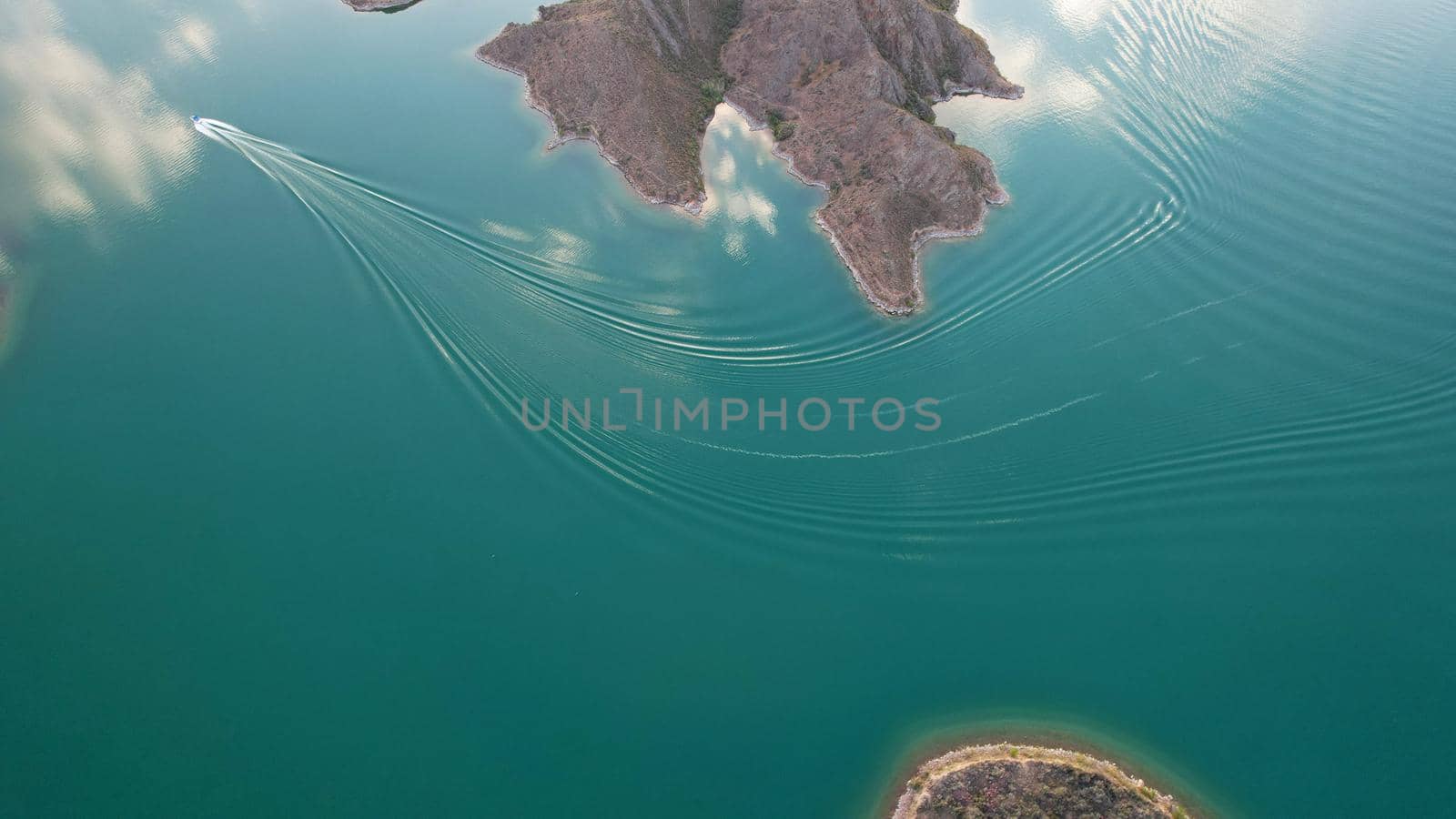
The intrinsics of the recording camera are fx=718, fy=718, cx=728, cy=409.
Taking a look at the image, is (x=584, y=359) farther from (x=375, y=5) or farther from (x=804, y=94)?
(x=375, y=5)

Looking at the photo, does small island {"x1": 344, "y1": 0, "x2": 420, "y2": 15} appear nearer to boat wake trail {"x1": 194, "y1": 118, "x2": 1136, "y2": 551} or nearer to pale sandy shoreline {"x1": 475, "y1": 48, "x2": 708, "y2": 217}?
pale sandy shoreline {"x1": 475, "y1": 48, "x2": 708, "y2": 217}

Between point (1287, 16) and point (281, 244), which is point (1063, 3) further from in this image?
point (281, 244)

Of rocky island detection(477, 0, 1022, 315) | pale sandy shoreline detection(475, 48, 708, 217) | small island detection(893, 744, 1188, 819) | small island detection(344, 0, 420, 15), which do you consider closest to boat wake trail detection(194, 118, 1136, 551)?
pale sandy shoreline detection(475, 48, 708, 217)

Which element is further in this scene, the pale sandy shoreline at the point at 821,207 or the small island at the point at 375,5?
the small island at the point at 375,5

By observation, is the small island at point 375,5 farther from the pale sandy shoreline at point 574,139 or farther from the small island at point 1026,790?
the small island at point 1026,790

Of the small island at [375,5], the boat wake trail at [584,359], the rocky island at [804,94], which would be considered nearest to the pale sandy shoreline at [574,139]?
the rocky island at [804,94]

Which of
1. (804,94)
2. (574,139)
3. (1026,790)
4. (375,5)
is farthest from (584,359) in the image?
(375,5)
